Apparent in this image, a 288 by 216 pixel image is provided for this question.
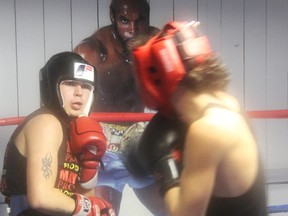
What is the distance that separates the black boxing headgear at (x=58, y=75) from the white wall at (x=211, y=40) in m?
0.31

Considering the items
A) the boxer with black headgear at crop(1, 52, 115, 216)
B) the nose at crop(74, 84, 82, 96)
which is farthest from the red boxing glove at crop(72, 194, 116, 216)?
the nose at crop(74, 84, 82, 96)

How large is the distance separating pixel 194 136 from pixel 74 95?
1203 millimetres

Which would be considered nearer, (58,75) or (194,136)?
(194,136)

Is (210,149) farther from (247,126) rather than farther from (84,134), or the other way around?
(84,134)

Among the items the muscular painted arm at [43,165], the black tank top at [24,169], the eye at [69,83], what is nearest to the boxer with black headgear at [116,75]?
the eye at [69,83]

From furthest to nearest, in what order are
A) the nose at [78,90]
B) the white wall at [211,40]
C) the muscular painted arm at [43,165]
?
the white wall at [211,40] < the nose at [78,90] < the muscular painted arm at [43,165]

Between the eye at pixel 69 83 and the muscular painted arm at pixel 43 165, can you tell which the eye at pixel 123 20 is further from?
the muscular painted arm at pixel 43 165

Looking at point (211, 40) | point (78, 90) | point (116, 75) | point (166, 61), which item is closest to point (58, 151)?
point (78, 90)

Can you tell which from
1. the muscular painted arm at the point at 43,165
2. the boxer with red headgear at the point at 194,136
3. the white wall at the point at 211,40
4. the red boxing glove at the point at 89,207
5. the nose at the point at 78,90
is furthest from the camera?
the white wall at the point at 211,40

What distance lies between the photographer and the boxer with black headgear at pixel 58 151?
1.82 metres

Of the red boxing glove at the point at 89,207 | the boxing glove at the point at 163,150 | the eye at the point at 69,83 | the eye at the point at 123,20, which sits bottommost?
the red boxing glove at the point at 89,207

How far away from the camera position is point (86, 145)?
2025 mm

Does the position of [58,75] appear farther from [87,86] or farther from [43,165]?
[43,165]

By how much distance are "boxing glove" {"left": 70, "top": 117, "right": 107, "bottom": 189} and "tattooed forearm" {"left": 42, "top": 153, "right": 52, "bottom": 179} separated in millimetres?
183
